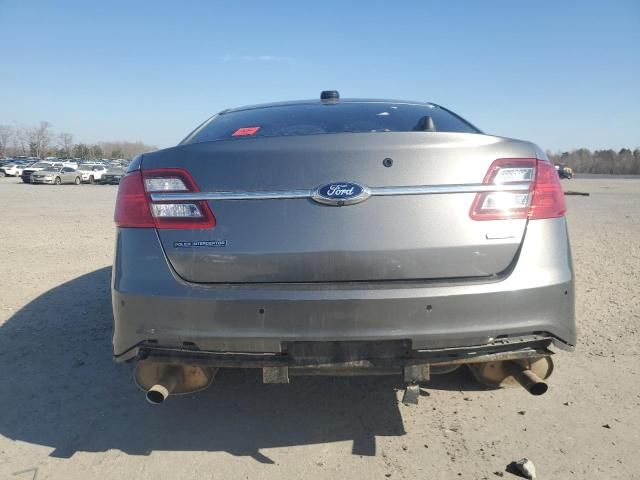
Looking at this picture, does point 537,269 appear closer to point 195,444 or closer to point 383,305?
point 383,305

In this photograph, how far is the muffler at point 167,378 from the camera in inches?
82.7

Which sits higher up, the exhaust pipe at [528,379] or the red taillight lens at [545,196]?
the red taillight lens at [545,196]

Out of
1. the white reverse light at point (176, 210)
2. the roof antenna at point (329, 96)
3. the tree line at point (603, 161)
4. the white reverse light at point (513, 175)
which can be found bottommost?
the tree line at point (603, 161)

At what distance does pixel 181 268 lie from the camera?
199 cm

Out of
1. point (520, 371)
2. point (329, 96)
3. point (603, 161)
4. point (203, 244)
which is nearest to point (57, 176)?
point (329, 96)

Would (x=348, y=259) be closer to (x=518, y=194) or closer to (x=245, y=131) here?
(x=518, y=194)

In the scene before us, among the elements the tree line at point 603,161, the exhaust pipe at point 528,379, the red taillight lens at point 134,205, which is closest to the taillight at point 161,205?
the red taillight lens at point 134,205

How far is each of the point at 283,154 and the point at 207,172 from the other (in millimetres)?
334

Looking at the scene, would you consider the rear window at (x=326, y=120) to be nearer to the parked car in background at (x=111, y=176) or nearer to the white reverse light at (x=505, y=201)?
the white reverse light at (x=505, y=201)

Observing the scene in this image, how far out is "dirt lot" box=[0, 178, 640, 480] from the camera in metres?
2.25

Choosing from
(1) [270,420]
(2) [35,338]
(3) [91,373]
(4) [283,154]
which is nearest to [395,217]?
(4) [283,154]

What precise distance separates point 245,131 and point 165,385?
142 cm

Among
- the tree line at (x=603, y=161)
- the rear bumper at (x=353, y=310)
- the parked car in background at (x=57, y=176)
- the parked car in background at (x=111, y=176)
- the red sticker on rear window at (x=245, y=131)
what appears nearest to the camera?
the rear bumper at (x=353, y=310)

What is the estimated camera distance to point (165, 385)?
7.08 ft
